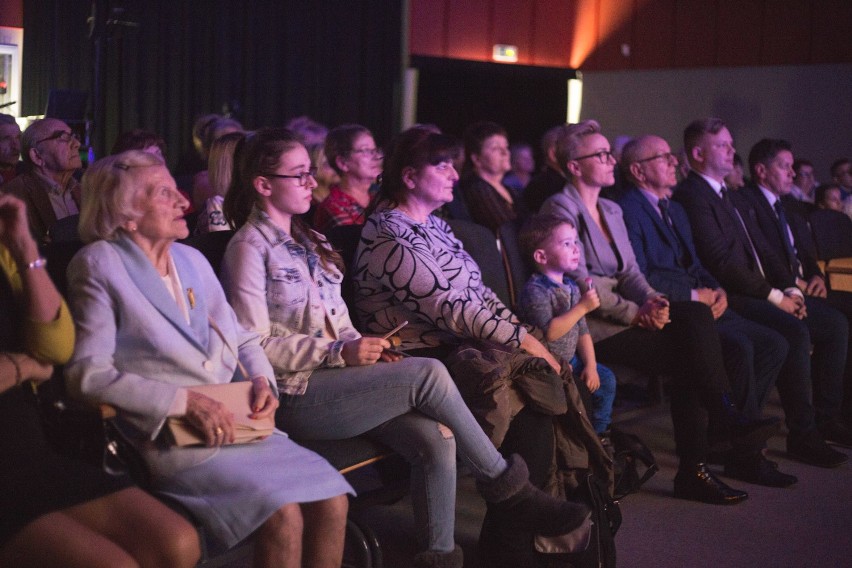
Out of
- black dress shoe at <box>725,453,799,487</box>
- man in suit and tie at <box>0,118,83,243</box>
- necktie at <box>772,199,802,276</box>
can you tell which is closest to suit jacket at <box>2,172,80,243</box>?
man in suit and tie at <box>0,118,83,243</box>

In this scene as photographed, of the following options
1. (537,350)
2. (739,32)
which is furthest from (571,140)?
(739,32)

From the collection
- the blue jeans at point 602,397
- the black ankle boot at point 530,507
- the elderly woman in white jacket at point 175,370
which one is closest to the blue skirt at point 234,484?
the elderly woman in white jacket at point 175,370

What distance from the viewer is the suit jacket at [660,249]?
405cm

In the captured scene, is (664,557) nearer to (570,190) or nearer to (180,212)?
(570,190)

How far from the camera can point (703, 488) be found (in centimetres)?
359

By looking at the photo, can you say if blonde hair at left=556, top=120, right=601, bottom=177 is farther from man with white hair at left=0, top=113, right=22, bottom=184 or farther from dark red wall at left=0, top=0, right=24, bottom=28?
dark red wall at left=0, top=0, right=24, bottom=28

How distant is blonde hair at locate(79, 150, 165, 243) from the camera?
220 cm

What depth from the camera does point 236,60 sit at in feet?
33.4

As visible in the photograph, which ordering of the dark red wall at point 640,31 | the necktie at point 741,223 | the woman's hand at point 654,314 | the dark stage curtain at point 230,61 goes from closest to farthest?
1. the woman's hand at point 654,314
2. the necktie at point 741,223
3. the dark red wall at point 640,31
4. the dark stage curtain at point 230,61

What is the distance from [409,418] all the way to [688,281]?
1.96 m

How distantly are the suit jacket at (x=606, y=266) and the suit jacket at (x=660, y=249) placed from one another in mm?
112

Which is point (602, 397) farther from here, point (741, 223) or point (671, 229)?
point (741, 223)

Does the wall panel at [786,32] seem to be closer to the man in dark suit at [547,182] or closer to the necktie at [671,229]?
the man in dark suit at [547,182]

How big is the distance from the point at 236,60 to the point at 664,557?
27.1 feet
